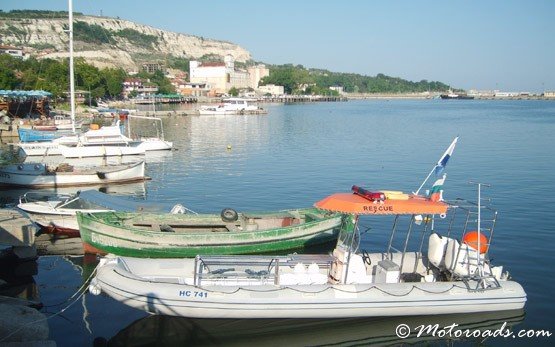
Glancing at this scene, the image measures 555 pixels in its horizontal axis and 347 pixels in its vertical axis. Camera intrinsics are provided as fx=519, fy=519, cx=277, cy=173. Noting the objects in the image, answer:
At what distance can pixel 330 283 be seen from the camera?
1298 cm

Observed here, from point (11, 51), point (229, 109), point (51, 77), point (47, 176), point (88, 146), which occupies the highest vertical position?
point (11, 51)

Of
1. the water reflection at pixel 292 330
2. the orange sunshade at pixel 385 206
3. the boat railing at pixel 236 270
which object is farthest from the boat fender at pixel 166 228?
the orange sunshade at pixel 385 206

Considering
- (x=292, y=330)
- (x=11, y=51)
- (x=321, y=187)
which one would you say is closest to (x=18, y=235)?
(x=292, y=330)

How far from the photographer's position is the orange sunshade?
12273 millimetres

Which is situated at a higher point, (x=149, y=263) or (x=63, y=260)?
(x=149, y=263)

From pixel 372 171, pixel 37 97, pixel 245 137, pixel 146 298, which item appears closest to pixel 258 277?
pixel 146 298

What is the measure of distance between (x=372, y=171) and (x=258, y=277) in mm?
25979

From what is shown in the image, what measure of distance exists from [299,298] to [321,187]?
20226 millimetres

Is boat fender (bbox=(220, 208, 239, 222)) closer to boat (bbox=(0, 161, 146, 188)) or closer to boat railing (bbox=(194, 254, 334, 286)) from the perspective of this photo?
boat railing (bbox=(194, 254, 334, 286))

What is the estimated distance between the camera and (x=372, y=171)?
124ft

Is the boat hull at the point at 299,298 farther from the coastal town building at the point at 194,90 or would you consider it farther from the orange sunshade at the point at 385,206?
the coastal town building at the point at 194,90

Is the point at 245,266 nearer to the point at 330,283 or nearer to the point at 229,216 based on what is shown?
the point at 330,283

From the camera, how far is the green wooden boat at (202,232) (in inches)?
674

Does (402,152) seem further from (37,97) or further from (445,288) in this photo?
(37,97)
